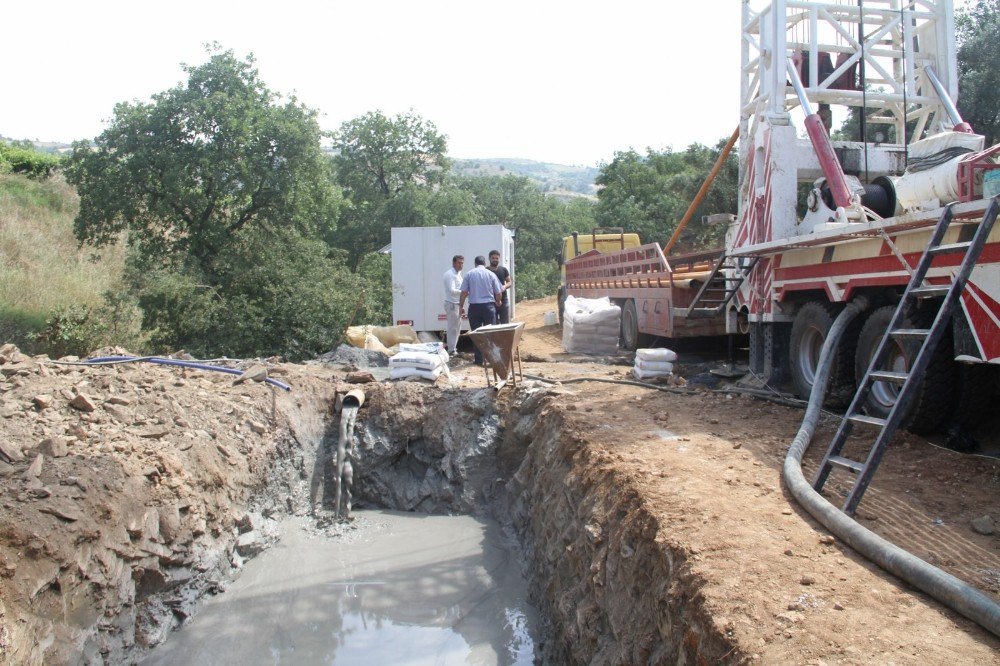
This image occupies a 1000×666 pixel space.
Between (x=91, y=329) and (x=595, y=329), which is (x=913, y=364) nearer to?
(x=595, y=329)

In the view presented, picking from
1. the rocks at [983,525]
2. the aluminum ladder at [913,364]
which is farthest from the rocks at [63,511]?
the rocks at [983,525]

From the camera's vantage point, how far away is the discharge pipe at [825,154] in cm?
739

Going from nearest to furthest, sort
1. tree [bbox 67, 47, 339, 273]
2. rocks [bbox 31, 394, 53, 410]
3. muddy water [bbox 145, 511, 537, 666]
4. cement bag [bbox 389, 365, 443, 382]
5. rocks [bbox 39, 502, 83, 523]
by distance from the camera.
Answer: rocks [bbox 39, 502, 83, 523] → muddy water [bbox 145, 511, 537, 666] → rocks [bbox 31, 394, 53, 410] → cement bag [bbox 389, 365, 443, 382] → tree [bbox 67, 47, 339, 273]

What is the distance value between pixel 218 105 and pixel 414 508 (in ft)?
31.5

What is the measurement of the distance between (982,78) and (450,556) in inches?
547

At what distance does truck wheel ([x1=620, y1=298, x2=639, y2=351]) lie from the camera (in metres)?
13.6

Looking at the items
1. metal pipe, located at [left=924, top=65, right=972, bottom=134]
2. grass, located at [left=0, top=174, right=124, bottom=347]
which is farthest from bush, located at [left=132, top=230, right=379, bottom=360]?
metal pipe, located at [left=924, top=65, right=972, bottom=134]

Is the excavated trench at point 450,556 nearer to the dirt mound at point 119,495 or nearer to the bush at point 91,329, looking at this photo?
the dirt mound at point 119,495

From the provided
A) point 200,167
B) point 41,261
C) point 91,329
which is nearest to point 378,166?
point 41,261

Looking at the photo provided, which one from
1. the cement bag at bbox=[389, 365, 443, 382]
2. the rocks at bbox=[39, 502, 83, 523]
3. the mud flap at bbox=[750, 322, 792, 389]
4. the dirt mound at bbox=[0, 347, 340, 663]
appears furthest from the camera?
the cement bag at bbox=[389, 365, 443, 382]

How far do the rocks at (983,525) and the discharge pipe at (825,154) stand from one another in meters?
3.83

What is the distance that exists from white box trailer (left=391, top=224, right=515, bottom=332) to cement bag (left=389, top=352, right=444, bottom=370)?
455 centimetres

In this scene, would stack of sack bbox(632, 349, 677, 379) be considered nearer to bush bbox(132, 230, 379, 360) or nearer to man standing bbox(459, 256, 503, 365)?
man standing bbox(459, 256, 503, 365)

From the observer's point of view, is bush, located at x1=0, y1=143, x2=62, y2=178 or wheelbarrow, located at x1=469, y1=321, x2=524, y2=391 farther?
bush, located at x1=0, y1=143, x2=62, y2=178
